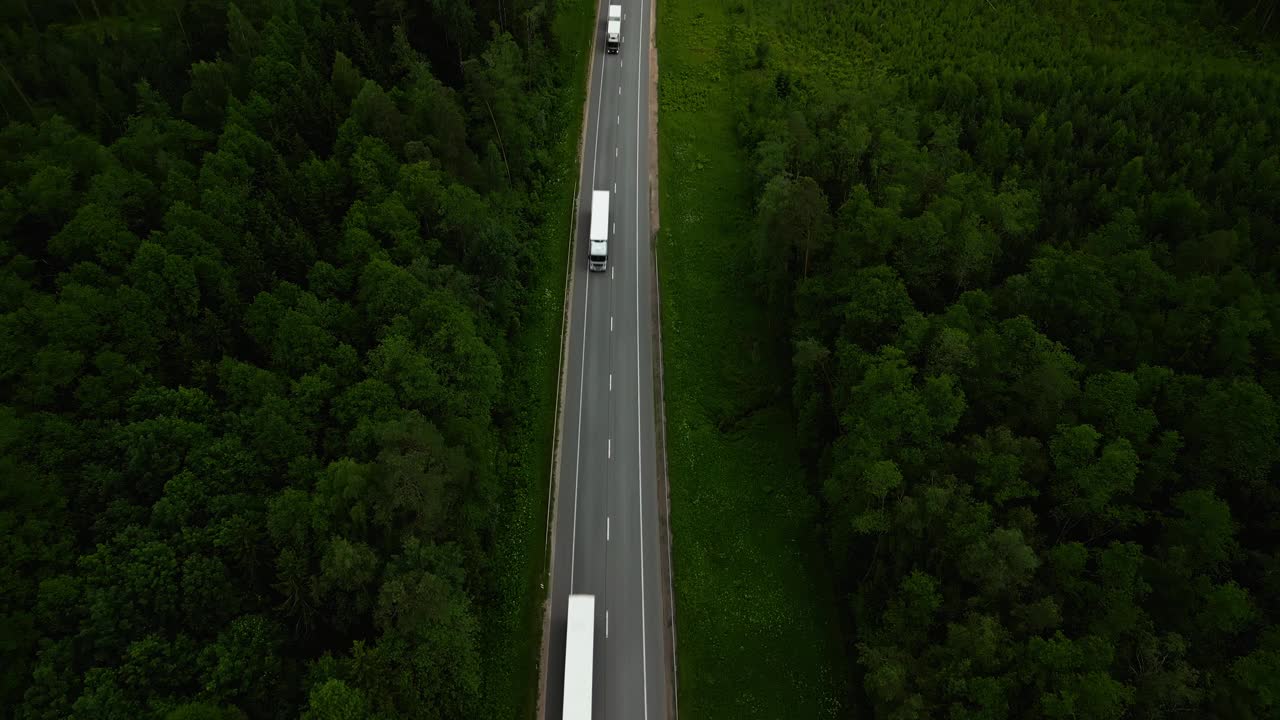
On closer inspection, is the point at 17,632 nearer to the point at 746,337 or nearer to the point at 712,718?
the point at 712,718

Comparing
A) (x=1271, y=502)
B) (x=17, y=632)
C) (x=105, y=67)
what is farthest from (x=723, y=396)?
(x=105, y=67)

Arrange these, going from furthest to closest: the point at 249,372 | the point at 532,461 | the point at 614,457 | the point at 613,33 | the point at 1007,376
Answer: the point at 613,33 < the point at 614,457 < the point at 532,461 < the point at 1007,376 < the point at 249,372

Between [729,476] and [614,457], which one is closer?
[729,476]

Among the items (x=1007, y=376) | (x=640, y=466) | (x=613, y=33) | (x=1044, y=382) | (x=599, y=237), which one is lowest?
(x=1044, y=382)

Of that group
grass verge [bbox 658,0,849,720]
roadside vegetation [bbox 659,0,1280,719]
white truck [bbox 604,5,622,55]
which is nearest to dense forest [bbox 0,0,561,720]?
grass verge [bbox 658,0,849,720]

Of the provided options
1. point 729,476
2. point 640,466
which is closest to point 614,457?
point 640,466

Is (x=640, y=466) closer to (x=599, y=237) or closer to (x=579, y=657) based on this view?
(x=579, y=657)

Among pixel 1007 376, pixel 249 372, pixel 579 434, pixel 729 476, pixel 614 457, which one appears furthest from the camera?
pixel 579 434
